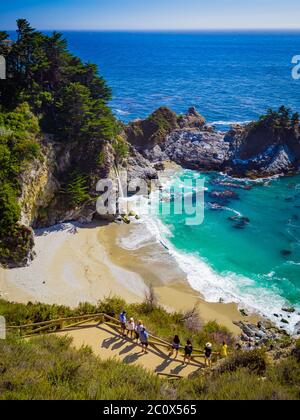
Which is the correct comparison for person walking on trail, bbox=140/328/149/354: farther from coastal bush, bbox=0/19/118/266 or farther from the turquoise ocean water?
coastal bush, bbox=0/19/118/266

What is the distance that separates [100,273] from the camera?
3123cm

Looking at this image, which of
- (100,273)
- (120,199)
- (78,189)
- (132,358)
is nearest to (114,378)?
(132,358)

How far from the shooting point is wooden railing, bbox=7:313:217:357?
18.4 m

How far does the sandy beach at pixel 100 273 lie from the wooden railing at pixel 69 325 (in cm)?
731

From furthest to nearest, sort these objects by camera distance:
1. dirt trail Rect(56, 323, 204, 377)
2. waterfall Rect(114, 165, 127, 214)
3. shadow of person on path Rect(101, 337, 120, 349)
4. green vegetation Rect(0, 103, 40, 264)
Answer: waterfall Rect(114, 165, 127, 214), green vegetation Rect(0, 103, 40, 264), shadow of person on path Rect(101, 337, 120, 349), dirt trail Rect(56, 323, 204, 377)

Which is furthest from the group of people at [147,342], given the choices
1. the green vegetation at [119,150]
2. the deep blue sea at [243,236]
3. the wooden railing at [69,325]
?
the green vegetation at [119,150]

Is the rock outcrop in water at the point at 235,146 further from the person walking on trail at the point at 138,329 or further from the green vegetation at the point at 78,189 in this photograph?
the person walking on trail at the point at 138,329

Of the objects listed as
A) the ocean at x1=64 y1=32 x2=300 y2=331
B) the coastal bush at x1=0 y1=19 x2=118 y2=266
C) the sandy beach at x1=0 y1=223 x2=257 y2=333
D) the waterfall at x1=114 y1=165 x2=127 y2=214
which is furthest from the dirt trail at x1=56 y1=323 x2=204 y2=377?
the waterfall at x1=114 y1=165 x2=127 y2=214

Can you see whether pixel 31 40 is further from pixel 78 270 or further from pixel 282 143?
pixel 282 143

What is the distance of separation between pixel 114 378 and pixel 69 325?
7.68 m

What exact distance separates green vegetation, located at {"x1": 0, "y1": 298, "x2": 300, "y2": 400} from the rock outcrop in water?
136ft

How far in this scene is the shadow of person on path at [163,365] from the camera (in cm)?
1656

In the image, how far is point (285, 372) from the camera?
41.6ft

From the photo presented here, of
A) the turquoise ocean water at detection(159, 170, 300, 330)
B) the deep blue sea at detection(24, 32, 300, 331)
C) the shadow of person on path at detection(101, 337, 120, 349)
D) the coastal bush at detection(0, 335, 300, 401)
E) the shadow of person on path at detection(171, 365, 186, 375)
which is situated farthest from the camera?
the deep blue sea at detection(24, 32, 300, 331)
